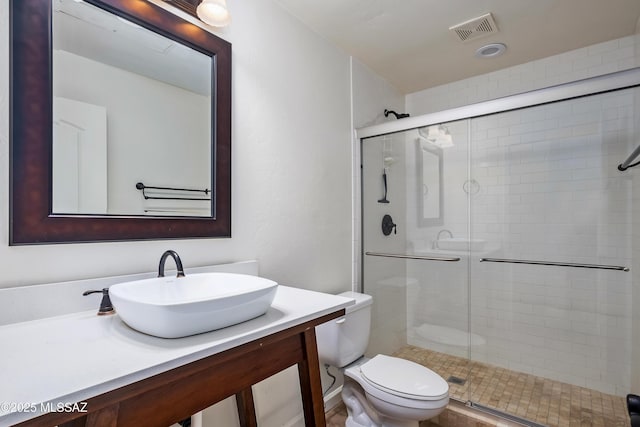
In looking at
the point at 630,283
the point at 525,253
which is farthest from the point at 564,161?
the point at 630,283

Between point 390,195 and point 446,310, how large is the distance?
100 centimetres

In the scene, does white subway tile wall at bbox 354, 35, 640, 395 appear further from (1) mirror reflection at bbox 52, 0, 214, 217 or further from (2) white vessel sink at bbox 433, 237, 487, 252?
(1) mirror reflection at bbox 52, 0, 214, 217

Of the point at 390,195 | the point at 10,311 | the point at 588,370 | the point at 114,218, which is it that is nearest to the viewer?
the point at 10,311

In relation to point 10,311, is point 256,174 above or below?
above

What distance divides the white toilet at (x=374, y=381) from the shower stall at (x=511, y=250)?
1.88ft

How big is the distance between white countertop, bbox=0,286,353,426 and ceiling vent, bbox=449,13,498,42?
192cm

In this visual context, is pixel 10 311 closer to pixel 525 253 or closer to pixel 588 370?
pixel 525 253

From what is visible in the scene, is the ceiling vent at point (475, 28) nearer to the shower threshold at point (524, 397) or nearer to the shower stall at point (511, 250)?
the shower stall at point (511, 250)

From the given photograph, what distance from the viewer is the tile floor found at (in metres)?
1.88

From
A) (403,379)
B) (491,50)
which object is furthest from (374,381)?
(491,50)

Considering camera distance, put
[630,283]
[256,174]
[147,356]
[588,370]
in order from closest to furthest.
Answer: [147,356] → [256,174] → [630,283] → [588,370]

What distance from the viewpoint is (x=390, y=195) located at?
2.61 m

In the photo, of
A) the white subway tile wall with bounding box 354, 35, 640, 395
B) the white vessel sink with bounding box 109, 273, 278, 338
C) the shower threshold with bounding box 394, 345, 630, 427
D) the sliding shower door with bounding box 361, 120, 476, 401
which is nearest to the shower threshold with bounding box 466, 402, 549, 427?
the shower threshold with bounding box 394, 345, 630, 427

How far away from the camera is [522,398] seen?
2.06 metres
